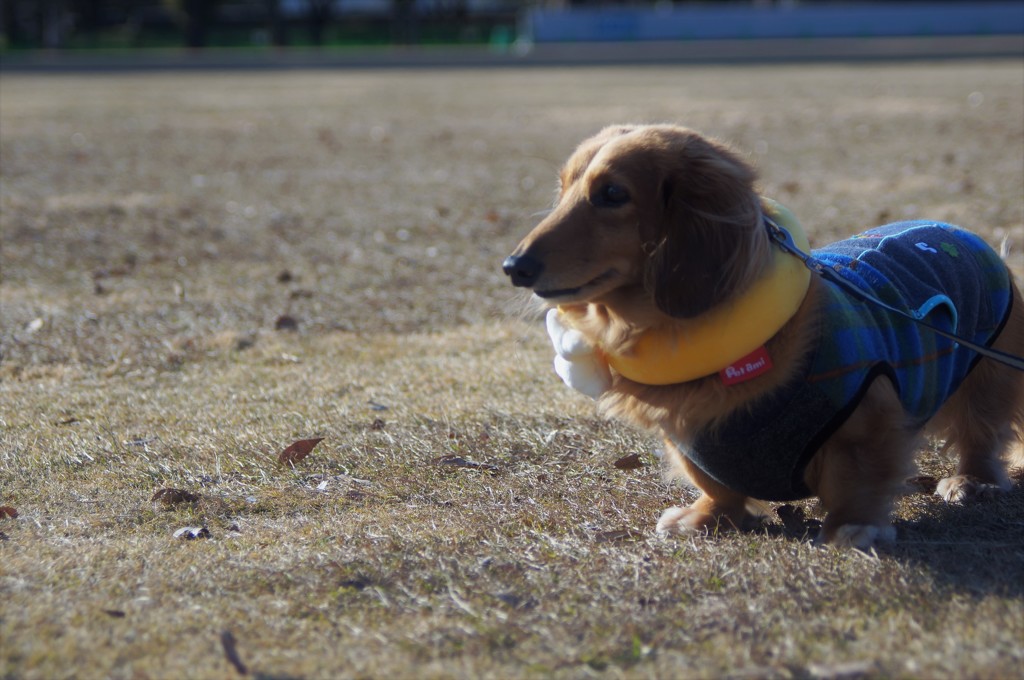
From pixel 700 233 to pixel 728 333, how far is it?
27cm

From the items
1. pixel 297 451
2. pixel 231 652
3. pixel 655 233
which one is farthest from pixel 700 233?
pixel 297 451

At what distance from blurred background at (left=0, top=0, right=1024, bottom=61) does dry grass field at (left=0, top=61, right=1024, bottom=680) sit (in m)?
28.3

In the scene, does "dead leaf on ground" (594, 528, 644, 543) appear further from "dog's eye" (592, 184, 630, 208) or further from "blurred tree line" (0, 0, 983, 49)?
"blurred tree line" (0, 0, 983, 49)

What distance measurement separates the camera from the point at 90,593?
2697mm

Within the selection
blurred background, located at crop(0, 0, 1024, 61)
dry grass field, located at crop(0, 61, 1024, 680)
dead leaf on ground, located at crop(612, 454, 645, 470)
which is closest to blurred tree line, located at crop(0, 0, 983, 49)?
Answer: blurred background, located at crop(0, 0, 1024, 61)

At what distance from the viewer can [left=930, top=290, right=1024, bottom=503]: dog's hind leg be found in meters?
3.44

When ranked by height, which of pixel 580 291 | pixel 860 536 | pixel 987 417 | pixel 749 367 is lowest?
pixel 860 536

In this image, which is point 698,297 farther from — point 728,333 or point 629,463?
point 629,463

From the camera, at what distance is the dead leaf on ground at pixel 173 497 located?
11.1 feet

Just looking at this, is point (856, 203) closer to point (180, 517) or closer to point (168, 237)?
point (168, 237)

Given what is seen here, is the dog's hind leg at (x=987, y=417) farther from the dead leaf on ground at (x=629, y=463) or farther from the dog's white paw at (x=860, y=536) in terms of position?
the dead leaf on ground at (x=629, y=463)

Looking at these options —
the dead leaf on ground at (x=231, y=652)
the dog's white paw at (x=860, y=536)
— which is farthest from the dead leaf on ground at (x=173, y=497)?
the dog's white paw at (x=860, y=536)

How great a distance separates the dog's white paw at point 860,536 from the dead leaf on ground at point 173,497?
1917 millimetres

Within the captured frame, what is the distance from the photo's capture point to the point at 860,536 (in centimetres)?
293
